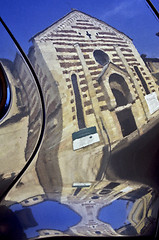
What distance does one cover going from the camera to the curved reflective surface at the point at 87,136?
1.11 m

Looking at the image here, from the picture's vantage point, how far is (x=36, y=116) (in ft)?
3.86

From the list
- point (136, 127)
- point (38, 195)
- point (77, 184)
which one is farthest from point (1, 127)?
point (136, 127)

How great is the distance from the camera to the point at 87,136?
1088mm

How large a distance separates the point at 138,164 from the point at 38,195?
62 centimetres

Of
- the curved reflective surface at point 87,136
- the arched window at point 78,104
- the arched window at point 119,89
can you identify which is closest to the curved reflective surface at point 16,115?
the curved reflective surface at point 87,136

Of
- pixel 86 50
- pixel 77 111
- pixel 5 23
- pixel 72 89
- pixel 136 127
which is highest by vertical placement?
pixel 5 23

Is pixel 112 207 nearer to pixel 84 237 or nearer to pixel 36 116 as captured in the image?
pixel 84 237

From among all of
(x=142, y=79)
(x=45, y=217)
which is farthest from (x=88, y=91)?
(x=45, y=217)

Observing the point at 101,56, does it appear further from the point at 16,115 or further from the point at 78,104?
the point at 16,115

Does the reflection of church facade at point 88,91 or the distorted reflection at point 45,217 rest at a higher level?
the reflection of church facade at point 88,91

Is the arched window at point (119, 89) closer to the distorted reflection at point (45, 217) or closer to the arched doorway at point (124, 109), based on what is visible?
the arched doorway at point (124, 109)

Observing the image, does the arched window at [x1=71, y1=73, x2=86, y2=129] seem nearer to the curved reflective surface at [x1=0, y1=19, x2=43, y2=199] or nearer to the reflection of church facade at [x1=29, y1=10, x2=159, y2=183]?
the reflection of church facade at [x1=29, y1=10, x2=159, y2=183]

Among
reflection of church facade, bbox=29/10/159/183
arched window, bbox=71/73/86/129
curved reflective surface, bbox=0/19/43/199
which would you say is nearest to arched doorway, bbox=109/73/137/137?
reflection of church facade, bbox=29/10/159/183

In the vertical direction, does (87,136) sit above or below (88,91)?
below
